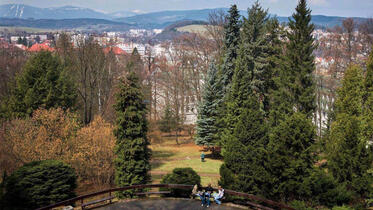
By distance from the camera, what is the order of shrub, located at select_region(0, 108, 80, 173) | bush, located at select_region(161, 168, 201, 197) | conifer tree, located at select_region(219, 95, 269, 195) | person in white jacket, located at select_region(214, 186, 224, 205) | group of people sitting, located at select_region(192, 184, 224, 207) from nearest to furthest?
group of people sitting, located at select_region(192, 184, 224, 207) < person in white jacket, located at select_region(214, 186, 224, 205) < bush, located at select_region(161, 168, 201, 197) < conifer tree, located at select_region(219, 95, 269, 195) < shrub, located at select_region(0, 108, 80, 173)

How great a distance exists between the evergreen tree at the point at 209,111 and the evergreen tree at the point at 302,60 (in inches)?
376

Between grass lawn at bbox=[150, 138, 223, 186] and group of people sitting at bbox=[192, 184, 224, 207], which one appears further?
grass lawn at bbox=[150, 138, 223, 186]

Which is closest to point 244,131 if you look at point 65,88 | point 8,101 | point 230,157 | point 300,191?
point 230,157

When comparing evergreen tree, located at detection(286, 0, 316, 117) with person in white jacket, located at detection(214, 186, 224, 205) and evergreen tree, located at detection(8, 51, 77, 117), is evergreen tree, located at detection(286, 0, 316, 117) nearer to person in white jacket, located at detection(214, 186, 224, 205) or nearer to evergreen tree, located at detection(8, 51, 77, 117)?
person in white jacket, located at detection(214, 186, 224, 205)

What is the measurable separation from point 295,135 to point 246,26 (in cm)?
1953

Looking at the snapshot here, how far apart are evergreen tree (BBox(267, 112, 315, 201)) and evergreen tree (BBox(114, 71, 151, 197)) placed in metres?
8.65

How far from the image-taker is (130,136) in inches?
814

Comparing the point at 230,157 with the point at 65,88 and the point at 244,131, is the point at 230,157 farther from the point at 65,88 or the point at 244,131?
the point at 65,88

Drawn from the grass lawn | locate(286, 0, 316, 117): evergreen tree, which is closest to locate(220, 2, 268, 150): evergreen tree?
the grass lawn

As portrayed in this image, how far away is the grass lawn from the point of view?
2823 centimetres

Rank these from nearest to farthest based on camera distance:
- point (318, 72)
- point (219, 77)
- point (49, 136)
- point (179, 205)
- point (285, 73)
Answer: point (179, 205), point (49, 136), point (285, 73), point (219, 77), point (318, 72)

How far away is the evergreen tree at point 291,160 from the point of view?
15.5 meters

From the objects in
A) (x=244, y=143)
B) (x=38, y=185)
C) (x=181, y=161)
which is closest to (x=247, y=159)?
(x=244, y=143)

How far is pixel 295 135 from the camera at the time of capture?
15.9m
